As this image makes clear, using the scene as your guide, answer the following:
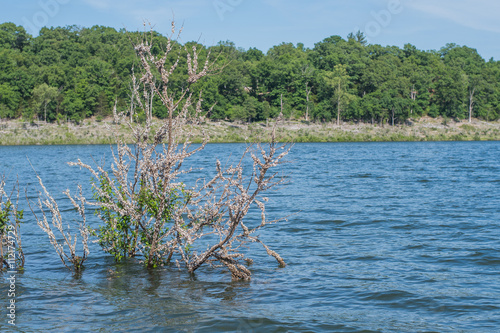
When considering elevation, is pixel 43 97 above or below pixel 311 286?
above

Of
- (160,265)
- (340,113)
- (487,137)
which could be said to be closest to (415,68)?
(340,113)

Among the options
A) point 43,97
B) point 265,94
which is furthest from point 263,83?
point 43,97

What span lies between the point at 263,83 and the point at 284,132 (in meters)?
45.3

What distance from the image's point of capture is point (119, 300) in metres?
9.50

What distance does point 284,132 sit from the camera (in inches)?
3750

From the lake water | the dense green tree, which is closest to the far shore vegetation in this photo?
the dense green tree

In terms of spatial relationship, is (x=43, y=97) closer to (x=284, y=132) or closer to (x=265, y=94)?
(x=284, y=132)

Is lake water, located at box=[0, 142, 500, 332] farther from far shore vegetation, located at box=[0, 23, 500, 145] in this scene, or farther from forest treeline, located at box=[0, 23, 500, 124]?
forest treeline, located at box=[0, 23, 500, 124]

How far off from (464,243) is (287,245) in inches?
198

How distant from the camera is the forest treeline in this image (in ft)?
369

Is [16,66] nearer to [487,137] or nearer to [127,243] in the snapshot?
[487,137]

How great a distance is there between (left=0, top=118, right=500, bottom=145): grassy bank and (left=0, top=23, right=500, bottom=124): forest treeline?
600 centimetres

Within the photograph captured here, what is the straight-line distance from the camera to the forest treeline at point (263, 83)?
11238 cm

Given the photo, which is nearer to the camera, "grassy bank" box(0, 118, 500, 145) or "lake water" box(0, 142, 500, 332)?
"lake water" box(0, 142, 500, 332)
